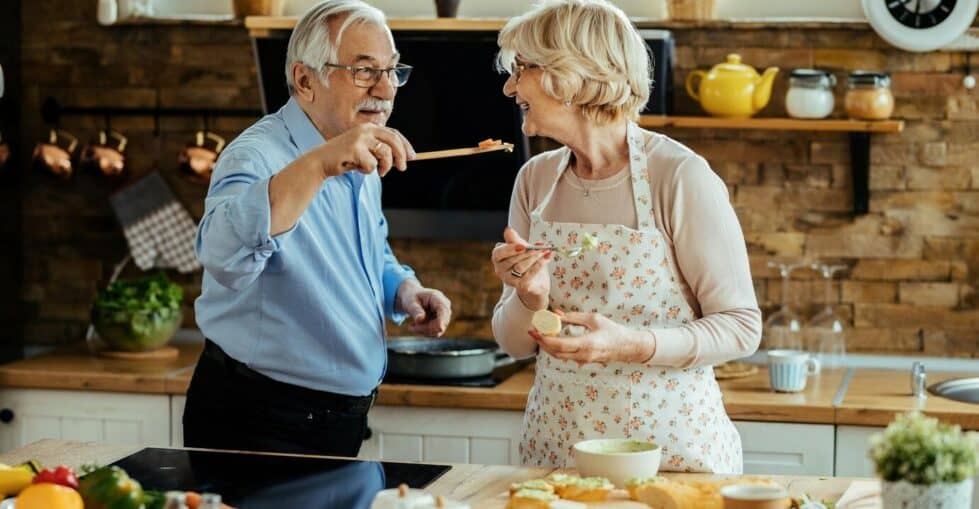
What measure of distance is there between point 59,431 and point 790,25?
7.92ft

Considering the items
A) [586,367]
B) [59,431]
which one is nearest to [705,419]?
[586,367]

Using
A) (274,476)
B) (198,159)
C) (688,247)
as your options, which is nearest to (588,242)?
(688,247)

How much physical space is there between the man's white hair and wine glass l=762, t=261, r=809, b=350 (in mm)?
1753

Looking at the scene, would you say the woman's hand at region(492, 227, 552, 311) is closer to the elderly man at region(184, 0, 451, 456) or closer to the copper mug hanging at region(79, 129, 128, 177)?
the elderly man at region(184, 0, 451, 456)

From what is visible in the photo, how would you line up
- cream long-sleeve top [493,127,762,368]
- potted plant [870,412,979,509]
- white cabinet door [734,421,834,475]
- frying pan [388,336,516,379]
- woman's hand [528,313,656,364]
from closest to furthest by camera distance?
potted plant [870,412,979,509]
woman's hand [528,313,656,364]
cream long-sleeve top [493,127,762,368]
white cabinet door [734,421,834,475]
frying pan [388,336,516,379]

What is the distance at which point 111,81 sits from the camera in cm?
450

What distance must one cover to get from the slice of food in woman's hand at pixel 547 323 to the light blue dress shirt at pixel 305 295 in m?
0.51

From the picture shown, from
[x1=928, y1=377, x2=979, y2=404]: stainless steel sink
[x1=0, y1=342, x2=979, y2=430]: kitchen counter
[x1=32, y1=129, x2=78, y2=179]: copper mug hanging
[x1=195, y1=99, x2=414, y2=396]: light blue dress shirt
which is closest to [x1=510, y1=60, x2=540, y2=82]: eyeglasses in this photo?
[x1=195, y1=99, x2=414, y2=396]: light blue dress shirt

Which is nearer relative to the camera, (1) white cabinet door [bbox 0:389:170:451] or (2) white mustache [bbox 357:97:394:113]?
(2) white mustache [bbox 357:97:394:113]

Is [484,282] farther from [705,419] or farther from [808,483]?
[808,483]

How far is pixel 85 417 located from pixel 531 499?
2.25 meters

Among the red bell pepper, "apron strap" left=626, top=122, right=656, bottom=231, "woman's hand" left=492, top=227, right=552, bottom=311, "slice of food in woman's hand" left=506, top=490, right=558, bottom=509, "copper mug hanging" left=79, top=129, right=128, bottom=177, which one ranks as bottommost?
"slice of food in woman's hand" left=506, top=490, right=558, bottom=509

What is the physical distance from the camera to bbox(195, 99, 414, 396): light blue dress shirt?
272 centimetres

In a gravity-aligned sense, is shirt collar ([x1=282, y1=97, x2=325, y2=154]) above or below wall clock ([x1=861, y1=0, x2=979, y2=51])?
below
